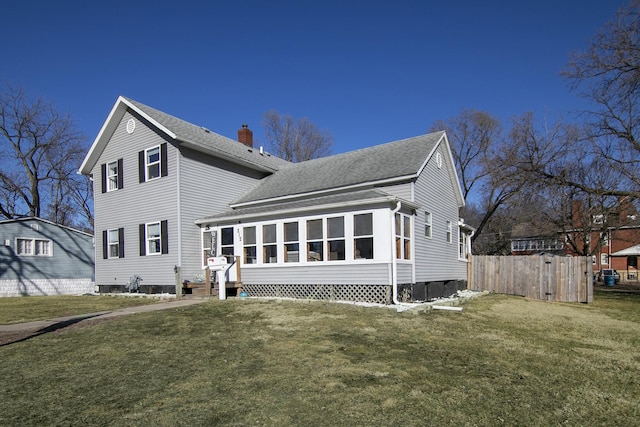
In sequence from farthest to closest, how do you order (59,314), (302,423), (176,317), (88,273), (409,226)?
1. (88,273)
2. (409,226)
3. (59,314)
4. (176,317)
5. (302,423)

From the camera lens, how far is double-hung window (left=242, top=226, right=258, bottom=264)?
15688mm

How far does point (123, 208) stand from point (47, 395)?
15477 mm

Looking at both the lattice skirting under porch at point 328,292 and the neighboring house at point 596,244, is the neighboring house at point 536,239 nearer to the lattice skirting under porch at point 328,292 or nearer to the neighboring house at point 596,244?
the neighboring house at point 596,244

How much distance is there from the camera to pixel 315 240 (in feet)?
46.3

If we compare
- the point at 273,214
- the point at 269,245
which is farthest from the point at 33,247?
the point at 273,214

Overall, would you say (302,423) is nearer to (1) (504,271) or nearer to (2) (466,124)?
(1) (504,271)

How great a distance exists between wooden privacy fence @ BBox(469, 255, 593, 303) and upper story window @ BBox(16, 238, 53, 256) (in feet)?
73.3

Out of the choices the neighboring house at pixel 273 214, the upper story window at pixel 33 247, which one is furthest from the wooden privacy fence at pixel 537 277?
the upper story window at pixel 33 247

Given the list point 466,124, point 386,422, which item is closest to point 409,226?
point 386,422

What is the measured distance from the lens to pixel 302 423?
4074 mm

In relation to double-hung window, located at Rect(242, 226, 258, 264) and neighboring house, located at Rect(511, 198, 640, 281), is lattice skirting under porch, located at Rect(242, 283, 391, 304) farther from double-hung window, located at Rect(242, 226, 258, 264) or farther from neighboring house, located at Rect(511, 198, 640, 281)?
neighboring house, located at Rect(511, 198, 640, 281)

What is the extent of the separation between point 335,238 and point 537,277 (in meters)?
A: 9.63

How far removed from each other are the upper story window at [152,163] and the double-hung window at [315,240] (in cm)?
691

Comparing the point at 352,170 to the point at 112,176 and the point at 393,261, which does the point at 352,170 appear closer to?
the point at 393,261
